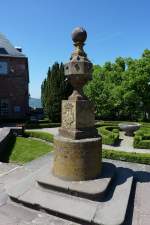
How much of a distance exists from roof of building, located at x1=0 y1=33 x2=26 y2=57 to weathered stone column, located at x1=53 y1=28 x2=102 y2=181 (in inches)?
952

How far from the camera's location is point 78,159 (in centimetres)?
685

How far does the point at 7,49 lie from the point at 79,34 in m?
25.2

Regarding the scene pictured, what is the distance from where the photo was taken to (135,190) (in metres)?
7.42

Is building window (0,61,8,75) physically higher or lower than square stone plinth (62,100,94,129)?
higher

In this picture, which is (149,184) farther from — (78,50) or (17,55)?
(17,55)

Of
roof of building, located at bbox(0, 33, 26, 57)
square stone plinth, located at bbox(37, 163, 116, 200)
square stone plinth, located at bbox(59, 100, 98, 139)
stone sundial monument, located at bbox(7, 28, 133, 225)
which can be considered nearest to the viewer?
stone sundial monument, located at bbox(7, 28, 133, 225)

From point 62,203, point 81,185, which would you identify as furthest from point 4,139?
point 62,203

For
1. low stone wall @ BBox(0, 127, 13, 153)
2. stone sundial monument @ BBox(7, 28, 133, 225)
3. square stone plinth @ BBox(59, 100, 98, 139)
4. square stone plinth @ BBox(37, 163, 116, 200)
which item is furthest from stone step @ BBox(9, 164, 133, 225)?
low stone wall @ BBox(0, 127, 13, 153)

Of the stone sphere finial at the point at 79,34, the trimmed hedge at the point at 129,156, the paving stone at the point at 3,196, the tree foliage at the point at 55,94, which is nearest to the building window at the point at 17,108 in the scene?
the tree foliage at the point at 55,94

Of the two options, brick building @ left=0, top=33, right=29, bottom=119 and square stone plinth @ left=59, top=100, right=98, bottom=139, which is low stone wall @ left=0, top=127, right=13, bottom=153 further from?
brick building @ left=0, top=33, right=29, bottom=119

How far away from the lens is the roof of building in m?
29.5

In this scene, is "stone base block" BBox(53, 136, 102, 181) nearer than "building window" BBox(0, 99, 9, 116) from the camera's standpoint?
Yes

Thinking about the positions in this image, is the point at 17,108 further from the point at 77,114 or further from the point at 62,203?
the point at 62,203

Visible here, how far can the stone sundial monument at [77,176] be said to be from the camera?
6.07m
